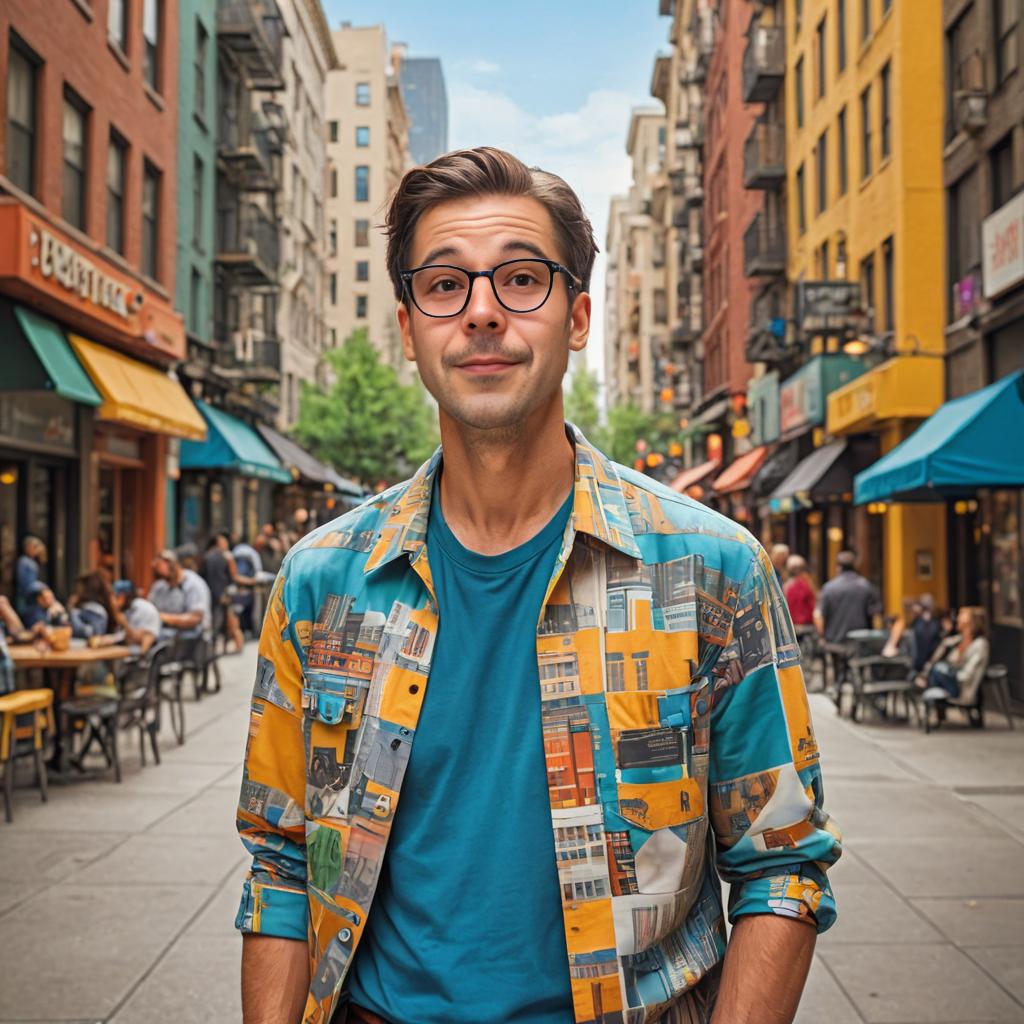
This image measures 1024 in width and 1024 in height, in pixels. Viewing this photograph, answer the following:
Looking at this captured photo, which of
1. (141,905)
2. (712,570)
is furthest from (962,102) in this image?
(712,570)

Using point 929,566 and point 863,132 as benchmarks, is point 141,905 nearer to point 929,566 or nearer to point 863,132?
point 929,566

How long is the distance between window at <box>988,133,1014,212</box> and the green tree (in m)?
36.0

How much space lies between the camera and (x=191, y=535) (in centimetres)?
2916

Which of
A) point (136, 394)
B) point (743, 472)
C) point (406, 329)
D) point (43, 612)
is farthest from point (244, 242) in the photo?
point (406, 329)

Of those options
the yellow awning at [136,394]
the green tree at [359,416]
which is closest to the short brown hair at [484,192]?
the yellow awning at [136,394]

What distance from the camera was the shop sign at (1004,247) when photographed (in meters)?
15.3

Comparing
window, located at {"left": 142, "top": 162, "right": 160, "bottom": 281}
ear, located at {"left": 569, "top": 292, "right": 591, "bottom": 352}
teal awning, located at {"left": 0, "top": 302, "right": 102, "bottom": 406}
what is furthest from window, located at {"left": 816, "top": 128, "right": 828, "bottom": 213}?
ear, located at {"left": 569, "top": 292, "right": 591, "bottom": 352}

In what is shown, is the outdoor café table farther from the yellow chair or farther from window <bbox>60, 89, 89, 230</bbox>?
window <bbox>60, 89, 89, 230</bbox>

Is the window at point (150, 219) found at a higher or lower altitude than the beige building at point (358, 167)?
lower

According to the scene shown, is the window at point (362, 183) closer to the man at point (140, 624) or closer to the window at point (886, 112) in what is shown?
the window at point (886, 112)

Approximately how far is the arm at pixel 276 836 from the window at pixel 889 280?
22868 millimetres

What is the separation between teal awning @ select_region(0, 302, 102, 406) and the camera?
15031 mm

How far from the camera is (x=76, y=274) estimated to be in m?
16.5

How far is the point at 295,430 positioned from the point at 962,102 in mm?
35781
